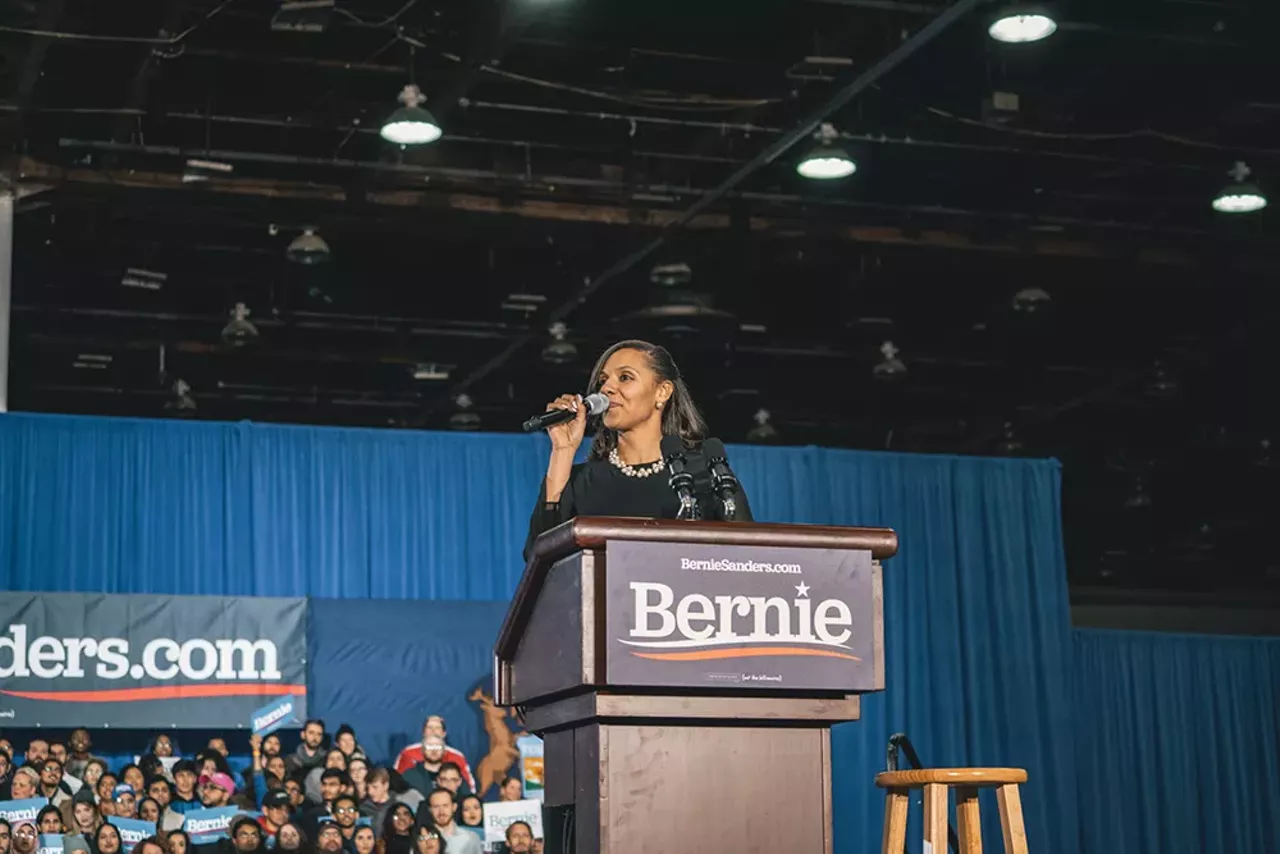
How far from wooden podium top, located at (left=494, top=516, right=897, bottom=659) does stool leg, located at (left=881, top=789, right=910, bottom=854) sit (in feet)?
5.51

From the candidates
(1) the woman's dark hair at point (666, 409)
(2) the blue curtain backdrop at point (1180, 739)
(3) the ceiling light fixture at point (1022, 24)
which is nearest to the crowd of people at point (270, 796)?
(3) the ceiling light fixture at point (1022, 24)

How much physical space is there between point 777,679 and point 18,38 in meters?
7.68

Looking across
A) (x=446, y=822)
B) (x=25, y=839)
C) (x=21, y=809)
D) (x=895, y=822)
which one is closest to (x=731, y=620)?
(x=895, y=822)

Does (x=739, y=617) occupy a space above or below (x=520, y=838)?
above

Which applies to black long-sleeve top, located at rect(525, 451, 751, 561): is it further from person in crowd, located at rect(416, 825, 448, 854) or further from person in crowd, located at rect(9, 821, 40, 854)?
person in crowd, located at rect(9, 821, 40, 854)

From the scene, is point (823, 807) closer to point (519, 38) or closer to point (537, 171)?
point (519, 38)

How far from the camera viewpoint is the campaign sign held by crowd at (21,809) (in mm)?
8211

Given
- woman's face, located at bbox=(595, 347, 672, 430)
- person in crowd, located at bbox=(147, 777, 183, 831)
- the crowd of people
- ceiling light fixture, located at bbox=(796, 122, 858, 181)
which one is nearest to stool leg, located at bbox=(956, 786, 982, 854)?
woman's face, located at bbox=(595, 347, 672, 430)

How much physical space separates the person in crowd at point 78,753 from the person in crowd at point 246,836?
2.58 ft

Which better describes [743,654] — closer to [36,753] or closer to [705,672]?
[705,672]

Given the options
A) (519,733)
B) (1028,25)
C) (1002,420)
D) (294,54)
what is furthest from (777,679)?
(1002,420)

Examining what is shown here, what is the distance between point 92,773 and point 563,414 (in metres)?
6.18

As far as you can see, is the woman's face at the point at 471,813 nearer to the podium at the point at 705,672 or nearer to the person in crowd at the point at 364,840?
the person in crowd at the point at 364,840

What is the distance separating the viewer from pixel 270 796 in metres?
8.54
